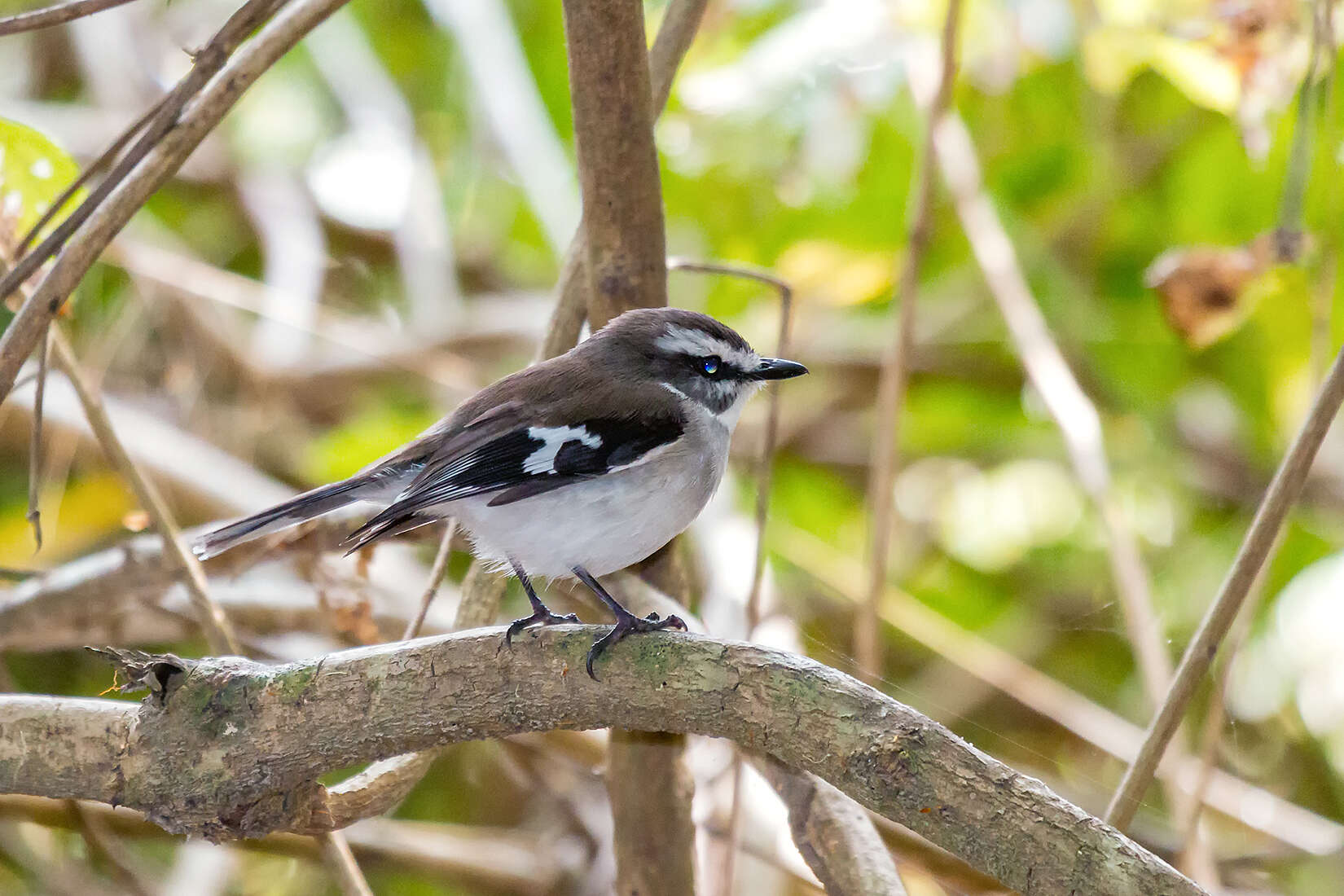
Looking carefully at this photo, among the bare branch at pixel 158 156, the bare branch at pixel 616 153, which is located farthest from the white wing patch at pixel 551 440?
the bare branch at pixel 158 156

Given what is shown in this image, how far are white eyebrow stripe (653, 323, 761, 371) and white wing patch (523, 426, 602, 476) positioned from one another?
30cm

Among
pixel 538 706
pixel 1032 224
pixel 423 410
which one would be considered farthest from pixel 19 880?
pixel 1032 224

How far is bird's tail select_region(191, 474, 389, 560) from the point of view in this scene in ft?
7.25

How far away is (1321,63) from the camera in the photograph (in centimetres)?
281

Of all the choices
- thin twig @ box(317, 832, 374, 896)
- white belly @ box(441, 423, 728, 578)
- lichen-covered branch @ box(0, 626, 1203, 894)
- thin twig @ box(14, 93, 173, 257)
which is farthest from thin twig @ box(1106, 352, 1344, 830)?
thin twig @ box(14, 93, 173, 257)

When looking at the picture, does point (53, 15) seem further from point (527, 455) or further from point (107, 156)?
point (527, 455)

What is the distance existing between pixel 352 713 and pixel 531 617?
37 cm

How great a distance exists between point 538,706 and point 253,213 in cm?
454

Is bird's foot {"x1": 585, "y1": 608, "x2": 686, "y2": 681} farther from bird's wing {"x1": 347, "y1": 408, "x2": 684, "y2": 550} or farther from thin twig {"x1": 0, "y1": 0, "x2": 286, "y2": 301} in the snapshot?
thin twig {"x1": 0, "y1": 0, "x2": 286, "y2": 301}

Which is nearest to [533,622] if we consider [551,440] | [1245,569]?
[551,440]

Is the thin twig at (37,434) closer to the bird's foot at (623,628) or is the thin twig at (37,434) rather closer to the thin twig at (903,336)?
the bird's foot at (623,628)

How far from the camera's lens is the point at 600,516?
7.43ft

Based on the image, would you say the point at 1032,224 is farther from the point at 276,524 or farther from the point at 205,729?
the point at 205,729

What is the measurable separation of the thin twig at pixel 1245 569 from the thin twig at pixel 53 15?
1.85 metres
